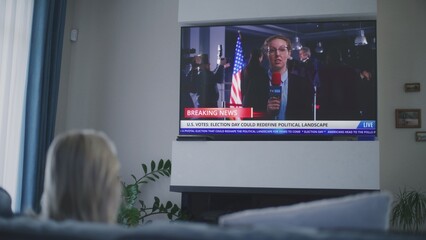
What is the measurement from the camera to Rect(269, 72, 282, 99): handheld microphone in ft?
11.5

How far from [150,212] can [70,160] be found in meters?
3.00

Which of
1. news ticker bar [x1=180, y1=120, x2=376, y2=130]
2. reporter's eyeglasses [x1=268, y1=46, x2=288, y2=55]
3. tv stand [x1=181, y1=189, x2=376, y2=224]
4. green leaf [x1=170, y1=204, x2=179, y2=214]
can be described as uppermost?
reporter's eyeglasses [x1=268, y1=46, x2=288, y2=55]

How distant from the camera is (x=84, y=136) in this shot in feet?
3.82

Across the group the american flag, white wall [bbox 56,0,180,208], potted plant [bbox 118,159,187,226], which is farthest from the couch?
white wall [bbox 56,0,180,208]

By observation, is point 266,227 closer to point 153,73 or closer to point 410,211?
point 410,211

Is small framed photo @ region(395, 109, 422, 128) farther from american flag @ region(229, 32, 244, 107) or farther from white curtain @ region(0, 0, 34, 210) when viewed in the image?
white curtain @ region(0, 0, 34, 210)

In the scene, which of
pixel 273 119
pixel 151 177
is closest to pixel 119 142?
pixel 151 177

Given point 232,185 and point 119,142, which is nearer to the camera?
point 232,185

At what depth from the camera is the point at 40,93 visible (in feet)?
11.7

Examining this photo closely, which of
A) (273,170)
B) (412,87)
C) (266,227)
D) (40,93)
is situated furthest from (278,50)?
(266,227)

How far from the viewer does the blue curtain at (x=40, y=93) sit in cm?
347

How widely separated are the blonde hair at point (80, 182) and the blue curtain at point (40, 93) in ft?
8.28

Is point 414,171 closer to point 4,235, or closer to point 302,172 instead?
point 302,172

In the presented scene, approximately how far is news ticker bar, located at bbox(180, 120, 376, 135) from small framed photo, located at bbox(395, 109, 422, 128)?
0.43 meters
